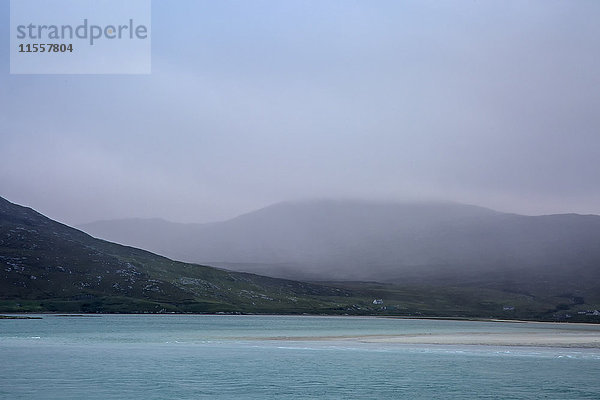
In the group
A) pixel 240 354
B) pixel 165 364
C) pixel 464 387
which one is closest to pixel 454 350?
pixel 240 354

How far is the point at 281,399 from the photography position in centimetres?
4772

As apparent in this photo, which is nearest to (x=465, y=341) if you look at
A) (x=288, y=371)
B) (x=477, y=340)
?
(x=477, y=340)

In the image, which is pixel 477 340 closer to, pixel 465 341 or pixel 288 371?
pixel 465 341

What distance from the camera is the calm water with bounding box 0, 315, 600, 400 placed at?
166ft

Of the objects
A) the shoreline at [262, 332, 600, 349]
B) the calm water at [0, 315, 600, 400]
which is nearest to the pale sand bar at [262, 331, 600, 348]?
the shoreline at [262, 332, 600, 349]

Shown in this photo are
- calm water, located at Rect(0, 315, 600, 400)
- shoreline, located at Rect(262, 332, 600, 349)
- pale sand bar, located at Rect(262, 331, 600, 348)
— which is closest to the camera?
calm water, located at Rect(0, 315, 600, 400)

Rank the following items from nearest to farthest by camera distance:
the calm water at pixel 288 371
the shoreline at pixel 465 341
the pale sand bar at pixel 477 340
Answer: the calm water at pixel 288 371 → the shoreline at pixel 465 341 → the pale sand bar at pixel 477 340

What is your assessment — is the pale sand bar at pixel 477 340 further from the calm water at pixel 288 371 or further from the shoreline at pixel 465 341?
the calm water at pixel 288 371

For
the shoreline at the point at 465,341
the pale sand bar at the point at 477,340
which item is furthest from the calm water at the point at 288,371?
the pale sand bar at the point at 477,340

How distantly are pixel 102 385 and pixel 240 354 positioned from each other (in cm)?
2753

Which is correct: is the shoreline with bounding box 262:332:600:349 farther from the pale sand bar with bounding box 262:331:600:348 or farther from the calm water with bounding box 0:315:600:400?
the calm water with bounding box 0:315:600:400

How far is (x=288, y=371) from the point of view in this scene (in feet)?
207

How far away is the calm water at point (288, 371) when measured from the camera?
5053 cm

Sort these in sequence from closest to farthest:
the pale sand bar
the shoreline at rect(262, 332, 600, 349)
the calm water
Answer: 1. the calm water
2. the shoreline at rect(262, 332, 600, 349)
3. the pale sand bar
